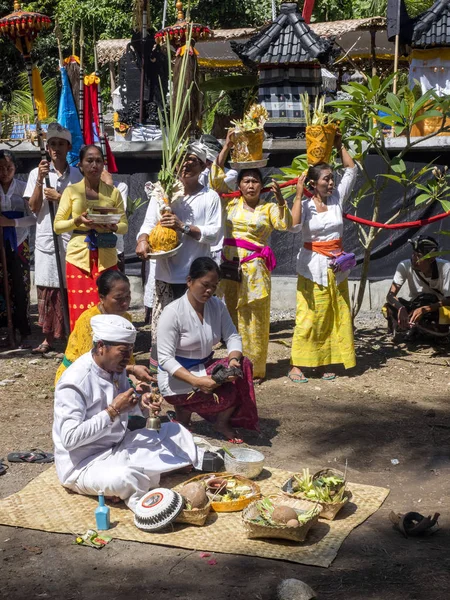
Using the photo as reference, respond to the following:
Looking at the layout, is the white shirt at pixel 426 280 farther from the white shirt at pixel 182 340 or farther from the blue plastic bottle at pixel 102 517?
the blue plastic bottle at pixel 102 517

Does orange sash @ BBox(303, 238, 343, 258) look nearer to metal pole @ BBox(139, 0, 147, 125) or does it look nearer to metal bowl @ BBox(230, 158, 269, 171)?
metal bowl @ BBox(230, 158, 269, 171)

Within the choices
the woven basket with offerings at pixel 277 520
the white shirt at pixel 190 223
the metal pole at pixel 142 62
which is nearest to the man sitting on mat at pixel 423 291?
the white shirt at pixel 190 223

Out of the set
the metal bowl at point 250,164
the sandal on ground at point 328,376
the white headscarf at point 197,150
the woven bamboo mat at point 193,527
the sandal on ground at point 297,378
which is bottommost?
the sandal on ground at point 328,376

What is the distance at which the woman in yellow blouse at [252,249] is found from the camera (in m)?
7.08

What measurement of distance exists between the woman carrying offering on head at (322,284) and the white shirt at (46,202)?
199cm

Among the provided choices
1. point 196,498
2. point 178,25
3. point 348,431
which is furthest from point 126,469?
point 178,25

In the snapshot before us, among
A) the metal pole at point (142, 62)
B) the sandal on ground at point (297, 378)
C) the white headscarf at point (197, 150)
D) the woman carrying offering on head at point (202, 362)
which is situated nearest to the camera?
the woman carrying offering on head at point (202, 362)

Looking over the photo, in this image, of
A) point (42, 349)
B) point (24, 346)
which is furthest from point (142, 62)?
point (42, 349)

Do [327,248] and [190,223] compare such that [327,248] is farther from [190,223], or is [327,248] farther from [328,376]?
[190,223]

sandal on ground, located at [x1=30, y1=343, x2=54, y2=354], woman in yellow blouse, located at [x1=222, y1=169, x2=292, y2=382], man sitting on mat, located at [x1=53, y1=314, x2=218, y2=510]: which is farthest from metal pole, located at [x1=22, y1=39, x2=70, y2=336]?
man sitting on mat, located at [x1=53, y1=314, x2=218, y2=510]

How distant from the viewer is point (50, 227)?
7988 millimetres

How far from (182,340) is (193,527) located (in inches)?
61.0

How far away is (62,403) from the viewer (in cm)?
473

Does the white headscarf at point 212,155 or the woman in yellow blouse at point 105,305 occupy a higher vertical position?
the white headscarf at point 212,155
